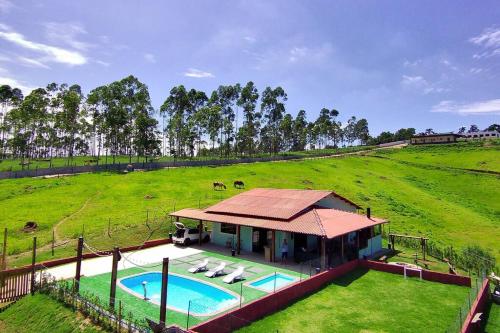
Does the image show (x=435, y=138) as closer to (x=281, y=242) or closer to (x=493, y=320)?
(x=281, y=242)

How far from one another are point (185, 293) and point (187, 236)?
10.8m

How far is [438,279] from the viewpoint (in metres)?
22.4

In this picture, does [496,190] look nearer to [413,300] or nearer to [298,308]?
[413,300]

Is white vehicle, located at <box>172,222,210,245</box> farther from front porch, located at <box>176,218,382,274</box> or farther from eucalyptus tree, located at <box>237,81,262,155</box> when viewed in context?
eucalyptus tree, located at <box>237,81,262,155</box>

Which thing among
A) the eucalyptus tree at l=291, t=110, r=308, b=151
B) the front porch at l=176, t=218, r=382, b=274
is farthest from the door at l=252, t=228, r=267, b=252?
the eucalyptus tree at l=291, t=110, r=308, b=151

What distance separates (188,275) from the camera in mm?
21297

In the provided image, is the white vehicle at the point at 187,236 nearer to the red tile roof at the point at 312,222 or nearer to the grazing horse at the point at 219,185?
the red tile roof at the point at 312,222

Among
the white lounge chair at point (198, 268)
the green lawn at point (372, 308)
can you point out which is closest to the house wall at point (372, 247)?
the green lawn at point (372, 308)

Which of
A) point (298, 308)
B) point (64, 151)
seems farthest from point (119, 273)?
point (64, 151)

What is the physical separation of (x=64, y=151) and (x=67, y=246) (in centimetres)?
11307

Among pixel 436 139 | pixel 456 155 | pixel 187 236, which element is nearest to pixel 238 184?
pixel 187 236

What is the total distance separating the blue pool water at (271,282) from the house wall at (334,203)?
33.0 feet

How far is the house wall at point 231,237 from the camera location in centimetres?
2848

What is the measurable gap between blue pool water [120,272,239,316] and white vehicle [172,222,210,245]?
7.93 metres
